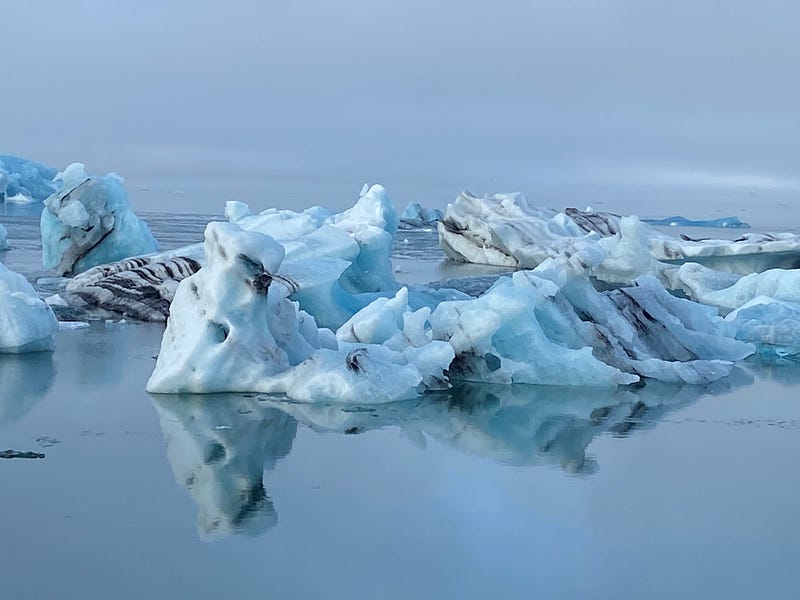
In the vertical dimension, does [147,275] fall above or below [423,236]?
above

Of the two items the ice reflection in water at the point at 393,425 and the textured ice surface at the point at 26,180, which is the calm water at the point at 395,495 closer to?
the ice reflection in water at the point at 393,425

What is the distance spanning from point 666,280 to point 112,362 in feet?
30.9

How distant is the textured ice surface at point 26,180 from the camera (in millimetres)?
37156

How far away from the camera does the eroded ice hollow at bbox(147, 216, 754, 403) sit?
5688 mm

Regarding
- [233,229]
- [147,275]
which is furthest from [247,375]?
[147,275]

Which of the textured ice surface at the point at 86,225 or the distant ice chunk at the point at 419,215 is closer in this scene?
the textured ice surface at the point at 86,225

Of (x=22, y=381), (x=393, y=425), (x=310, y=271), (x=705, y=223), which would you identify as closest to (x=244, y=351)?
(x=393, y=425)

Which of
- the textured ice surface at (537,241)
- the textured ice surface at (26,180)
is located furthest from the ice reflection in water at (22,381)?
the textured ice surface at (26,180)

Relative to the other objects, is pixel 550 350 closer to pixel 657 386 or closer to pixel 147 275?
pixel 657 386

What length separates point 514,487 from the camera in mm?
4137

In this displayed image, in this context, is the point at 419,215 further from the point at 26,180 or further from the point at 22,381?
the point at 22,381

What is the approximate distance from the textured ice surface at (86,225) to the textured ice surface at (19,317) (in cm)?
520

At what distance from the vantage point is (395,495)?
3.99 m

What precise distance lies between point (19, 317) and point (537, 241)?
11.1 m
